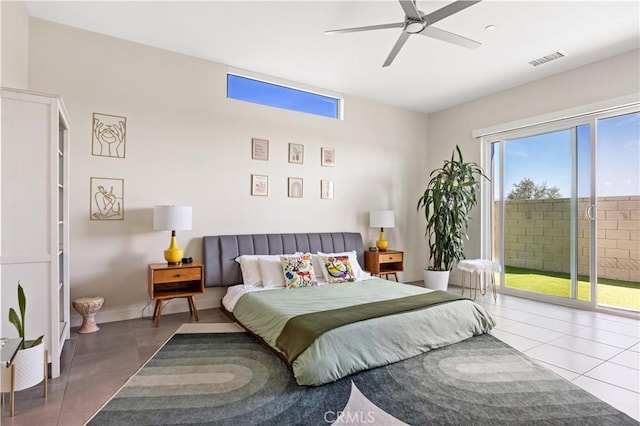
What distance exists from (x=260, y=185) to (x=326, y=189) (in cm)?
112

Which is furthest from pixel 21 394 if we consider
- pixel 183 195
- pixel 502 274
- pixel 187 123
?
pixel 502 274

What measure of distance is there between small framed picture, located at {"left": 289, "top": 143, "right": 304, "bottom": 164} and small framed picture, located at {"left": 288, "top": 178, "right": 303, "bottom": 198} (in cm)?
28

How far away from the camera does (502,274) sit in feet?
17.5

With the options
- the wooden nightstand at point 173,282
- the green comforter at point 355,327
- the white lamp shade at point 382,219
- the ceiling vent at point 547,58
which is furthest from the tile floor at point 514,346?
the ceiling vent at point 547,58

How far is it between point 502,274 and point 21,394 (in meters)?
5.90

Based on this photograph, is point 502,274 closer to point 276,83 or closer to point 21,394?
point 276,83

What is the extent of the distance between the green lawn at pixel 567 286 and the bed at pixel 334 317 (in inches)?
84.1

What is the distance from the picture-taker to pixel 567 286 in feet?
15.0

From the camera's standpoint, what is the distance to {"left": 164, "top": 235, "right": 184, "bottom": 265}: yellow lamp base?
12.1 ft

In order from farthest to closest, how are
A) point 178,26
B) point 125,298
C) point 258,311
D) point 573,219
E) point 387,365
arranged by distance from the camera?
point 573,219, point 125,298, point 178,26, point 258,311, point 387,365

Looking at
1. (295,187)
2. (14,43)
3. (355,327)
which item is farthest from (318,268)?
(14,43)

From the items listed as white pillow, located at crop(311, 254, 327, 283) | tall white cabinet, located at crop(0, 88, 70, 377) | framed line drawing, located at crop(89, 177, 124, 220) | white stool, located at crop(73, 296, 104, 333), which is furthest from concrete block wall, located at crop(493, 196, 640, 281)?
tall white cabinet, located at crop(0, 88, 70, 377)

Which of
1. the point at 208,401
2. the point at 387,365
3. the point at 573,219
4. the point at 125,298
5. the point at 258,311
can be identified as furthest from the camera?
the point at 573,219

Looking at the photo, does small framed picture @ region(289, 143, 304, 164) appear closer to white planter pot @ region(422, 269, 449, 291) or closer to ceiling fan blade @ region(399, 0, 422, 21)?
ceiling fan blade @ region(399, 0, 422, 21)
